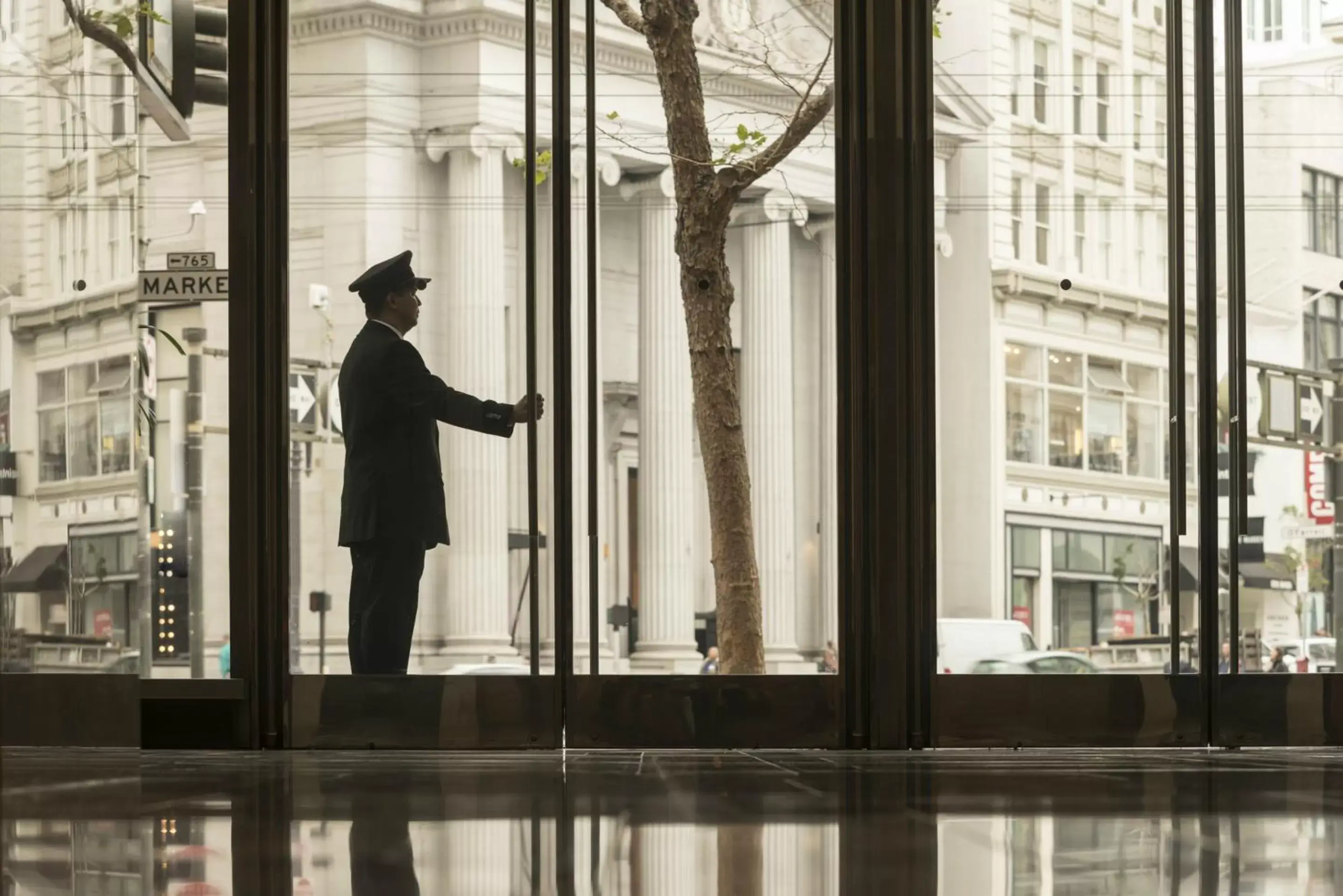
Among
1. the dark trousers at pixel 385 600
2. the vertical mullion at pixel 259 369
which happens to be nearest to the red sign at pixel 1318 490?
the dark trousers at pixel 385 600

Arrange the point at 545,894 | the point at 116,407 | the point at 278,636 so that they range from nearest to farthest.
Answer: the point at 545,894 → the point at 116,407 → the point at 278,636

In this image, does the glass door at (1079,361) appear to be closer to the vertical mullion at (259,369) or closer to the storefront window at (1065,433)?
the storefront window at (1065,433)

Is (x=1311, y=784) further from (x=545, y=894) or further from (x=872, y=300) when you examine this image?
(x=545, y=894)

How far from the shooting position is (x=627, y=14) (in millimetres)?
6457

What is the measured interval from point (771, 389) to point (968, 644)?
1264mm

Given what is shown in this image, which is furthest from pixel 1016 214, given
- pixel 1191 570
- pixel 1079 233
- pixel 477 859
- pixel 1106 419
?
pixel 477 859

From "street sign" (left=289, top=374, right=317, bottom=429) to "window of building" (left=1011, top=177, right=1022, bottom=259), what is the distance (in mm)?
2857

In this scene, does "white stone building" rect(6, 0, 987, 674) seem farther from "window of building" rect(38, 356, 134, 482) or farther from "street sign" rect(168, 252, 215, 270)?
"window of building" rect(38, 356, 134, 482)

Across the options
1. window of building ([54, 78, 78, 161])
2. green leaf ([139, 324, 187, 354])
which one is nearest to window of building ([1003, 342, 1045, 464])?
green leaf ([139, 324, 187, 354])

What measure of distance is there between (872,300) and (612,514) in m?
1.31

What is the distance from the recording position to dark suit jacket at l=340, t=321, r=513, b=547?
639 centimetres

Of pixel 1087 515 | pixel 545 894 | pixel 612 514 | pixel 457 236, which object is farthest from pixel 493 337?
pixel 545 894

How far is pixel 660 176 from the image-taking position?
21.1 feet

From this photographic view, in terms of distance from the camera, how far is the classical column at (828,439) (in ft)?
20.6
